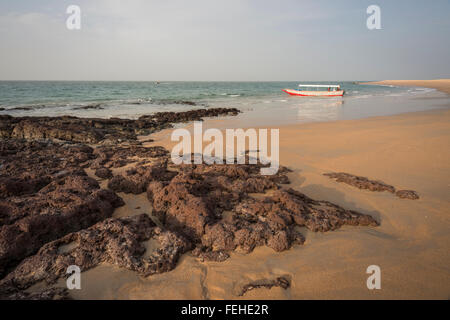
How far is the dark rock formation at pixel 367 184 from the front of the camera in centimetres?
468

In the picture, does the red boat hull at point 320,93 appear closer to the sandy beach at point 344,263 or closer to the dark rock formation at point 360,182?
the sandy beach at point 344,263

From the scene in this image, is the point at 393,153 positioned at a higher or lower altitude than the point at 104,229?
higher

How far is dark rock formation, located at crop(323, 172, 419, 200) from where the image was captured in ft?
15.4

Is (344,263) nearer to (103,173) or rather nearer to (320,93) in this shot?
(103,173)

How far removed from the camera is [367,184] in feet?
16.5

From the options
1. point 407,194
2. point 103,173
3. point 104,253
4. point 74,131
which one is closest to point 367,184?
point 407,194

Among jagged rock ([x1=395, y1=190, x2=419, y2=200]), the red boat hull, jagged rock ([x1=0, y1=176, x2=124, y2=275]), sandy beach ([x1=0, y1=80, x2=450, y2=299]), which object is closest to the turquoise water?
the red boat hull

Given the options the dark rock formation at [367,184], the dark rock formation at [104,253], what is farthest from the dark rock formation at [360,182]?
the dark rock formation at [104,253]

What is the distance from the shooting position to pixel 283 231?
319 cm

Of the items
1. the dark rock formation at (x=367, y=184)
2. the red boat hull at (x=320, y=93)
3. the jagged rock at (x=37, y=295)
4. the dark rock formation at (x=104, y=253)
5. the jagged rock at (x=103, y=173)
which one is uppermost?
the red boat hull at (x=320, y=93)

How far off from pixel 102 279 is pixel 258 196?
9.22 feet

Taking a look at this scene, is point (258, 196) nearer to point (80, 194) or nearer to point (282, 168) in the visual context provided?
point (282, 168)
